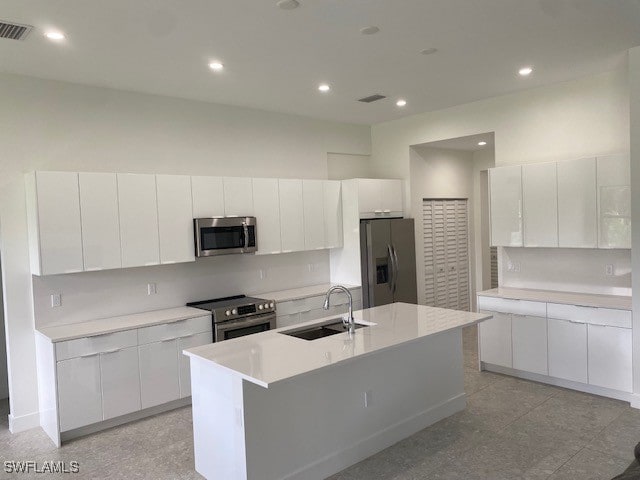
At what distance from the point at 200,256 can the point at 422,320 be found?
234cm

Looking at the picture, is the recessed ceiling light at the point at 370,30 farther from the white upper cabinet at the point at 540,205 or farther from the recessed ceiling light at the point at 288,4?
the white upper cabinet at the point at 540,205

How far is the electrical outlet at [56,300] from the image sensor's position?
4.46 m

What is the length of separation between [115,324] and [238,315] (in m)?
Answer: 1.17

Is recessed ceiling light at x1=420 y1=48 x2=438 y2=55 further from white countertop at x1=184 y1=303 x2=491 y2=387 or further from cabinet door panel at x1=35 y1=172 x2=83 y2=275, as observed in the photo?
cabinet door panel at x1=35 y1=172 x2=83 y2=275

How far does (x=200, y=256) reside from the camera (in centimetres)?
499

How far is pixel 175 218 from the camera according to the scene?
4.86m

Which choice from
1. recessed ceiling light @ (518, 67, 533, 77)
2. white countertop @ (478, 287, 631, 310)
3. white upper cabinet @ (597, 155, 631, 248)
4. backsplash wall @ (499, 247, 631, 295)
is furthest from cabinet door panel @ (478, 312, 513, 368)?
recessed ceiling light @ (518, 67, 533, 77)

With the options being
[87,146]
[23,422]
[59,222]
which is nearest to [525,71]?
[87,146]

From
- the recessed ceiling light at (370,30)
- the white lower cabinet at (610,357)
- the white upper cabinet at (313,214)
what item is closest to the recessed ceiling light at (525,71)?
the recessed ceiling light at (370,30)

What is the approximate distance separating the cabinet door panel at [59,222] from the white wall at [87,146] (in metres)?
0.39

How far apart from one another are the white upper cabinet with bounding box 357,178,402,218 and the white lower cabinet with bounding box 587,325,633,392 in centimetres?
279

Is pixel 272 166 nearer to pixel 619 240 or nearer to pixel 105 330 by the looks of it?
pixel 105 330

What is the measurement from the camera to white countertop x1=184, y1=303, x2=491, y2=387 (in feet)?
9.25

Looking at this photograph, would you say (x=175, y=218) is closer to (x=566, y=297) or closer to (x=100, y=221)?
(x=100, y=221)
